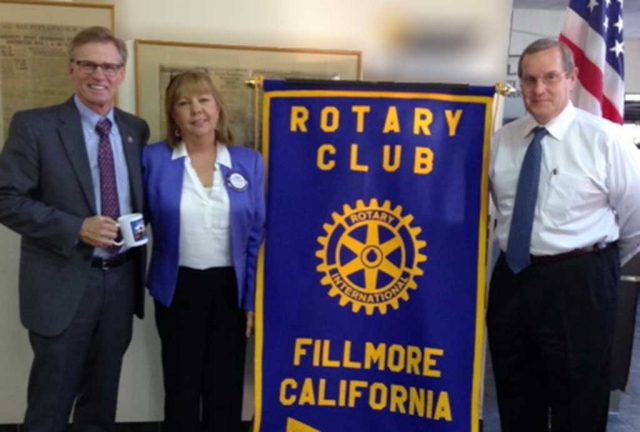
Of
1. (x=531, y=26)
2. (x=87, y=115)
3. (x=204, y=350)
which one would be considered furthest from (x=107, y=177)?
(x=531, y=26)

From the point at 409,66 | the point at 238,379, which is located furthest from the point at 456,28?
the point at 238,379

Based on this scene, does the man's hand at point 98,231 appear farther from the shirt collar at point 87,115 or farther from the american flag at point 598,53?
the american flag at point 598,53

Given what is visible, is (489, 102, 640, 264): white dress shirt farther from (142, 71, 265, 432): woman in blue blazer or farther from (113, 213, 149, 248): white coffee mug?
(113, 213, 149, 248): white coffee mug

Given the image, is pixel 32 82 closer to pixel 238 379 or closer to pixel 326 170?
pixel 326 170

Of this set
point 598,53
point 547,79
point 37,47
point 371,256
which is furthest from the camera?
point 598,53

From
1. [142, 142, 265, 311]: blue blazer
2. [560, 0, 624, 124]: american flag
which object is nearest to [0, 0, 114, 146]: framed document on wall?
[142, 142, 265, 311]: blue blazer

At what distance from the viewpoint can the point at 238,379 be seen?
203 centimetres

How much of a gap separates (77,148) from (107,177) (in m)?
0.12

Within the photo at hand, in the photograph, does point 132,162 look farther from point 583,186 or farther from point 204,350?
point 583,186

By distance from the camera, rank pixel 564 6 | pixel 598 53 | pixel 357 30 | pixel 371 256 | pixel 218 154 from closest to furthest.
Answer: pixel 218 154 → pixel 371 256 → pixel 357 30 → pixel 598 53 → pixel 564 6

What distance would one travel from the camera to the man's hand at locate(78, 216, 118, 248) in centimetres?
174

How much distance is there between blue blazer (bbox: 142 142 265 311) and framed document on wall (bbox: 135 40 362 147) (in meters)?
0.42

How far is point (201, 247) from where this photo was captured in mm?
1889

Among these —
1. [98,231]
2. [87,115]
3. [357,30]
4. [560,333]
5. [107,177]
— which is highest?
[357,30]
